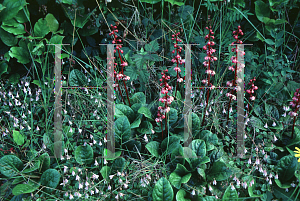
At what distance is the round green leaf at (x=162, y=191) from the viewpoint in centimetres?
155

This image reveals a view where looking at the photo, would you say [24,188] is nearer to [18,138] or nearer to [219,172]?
[18,138]

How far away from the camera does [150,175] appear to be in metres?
1.77

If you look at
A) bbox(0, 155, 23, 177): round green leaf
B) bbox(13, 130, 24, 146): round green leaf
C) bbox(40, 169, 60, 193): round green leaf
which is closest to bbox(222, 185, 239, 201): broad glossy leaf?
bbox(40, 169, 60, 193): round green leaf

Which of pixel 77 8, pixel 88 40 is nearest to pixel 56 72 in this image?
pixel 88 40

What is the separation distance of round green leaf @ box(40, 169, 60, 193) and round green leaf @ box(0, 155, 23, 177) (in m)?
0.21

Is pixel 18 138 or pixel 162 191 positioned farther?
pixel 18 138

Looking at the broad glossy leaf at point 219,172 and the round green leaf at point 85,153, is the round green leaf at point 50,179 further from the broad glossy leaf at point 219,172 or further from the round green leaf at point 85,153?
the broad glossy leaf at point 219,172

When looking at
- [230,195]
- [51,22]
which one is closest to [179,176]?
[230,195]

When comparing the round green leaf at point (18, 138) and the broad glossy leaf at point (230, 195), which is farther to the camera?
the round green leaf at point (18, 138)

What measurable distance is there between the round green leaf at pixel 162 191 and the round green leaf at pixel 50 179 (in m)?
0.68

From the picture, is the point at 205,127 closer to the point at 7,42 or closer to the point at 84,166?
the point at 84,166

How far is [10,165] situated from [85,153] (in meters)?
0.53

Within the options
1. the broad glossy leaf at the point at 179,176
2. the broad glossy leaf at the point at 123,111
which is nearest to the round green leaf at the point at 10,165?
the broad glossy leaf at the point at 123,111

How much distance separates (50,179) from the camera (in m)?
1.72
